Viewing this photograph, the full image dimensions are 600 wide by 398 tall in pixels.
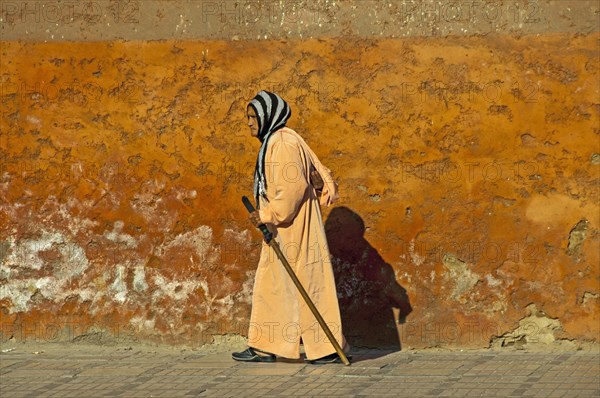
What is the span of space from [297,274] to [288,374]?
26.4 inches

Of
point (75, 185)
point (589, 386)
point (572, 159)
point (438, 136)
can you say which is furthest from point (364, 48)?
point (589, 386)

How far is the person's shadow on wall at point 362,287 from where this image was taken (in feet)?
30.9

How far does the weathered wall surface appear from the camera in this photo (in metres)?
9.26

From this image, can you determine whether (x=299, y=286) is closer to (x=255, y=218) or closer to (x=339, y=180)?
(x=255, y=218)

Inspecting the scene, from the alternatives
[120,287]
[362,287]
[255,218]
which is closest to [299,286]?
[255,218]

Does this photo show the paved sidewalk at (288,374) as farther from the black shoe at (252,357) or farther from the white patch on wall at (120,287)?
the white patch on wall at (120,287)

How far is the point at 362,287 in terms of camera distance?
31.0 feet

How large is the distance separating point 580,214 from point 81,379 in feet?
11.1

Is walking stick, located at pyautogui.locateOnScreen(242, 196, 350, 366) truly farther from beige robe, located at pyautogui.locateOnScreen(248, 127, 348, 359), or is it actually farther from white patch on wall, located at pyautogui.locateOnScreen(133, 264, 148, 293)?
white patch on wall, located at pyautogui.locateOnScreen(133, 264, 148, 293)

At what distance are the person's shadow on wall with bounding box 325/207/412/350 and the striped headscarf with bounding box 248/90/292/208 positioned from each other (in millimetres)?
739

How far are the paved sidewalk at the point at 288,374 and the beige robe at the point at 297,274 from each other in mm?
183

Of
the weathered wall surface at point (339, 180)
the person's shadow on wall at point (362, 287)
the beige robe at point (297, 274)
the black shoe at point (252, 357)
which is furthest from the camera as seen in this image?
the person's shadow on wall at point (362, 287)

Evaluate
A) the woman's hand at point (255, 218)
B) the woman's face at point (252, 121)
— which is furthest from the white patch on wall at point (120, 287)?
the woman's face at point (252, 121)

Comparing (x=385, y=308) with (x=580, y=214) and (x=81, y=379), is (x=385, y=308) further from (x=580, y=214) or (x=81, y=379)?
(x=81, y=379)
